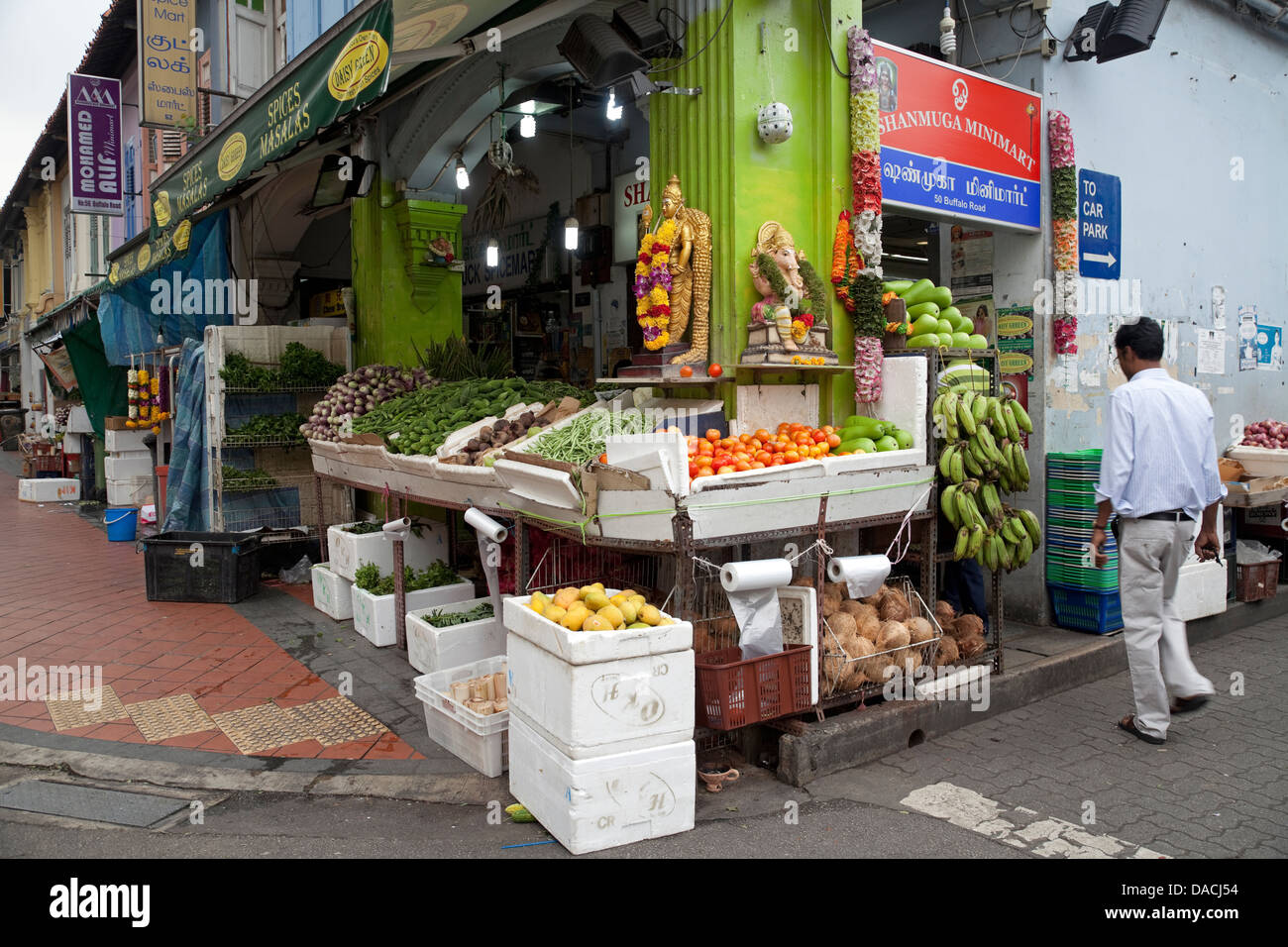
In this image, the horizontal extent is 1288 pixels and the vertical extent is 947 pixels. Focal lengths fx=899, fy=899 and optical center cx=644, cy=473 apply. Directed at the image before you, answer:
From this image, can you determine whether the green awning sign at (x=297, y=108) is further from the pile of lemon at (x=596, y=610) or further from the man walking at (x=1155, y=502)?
the man walking at (x=1155, y=502)

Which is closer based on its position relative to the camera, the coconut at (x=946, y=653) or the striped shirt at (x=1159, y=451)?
the striped shirt at (x=1159, y=451)

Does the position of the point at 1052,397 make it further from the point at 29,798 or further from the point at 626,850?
the point at 29,798

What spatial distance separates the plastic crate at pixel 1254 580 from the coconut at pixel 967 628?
3.82m

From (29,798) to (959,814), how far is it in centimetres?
456

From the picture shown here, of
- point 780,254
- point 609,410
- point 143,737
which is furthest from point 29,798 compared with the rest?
point 780,254

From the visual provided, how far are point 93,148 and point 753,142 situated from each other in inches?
539

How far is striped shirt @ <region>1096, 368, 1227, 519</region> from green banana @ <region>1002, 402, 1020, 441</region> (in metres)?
0.59

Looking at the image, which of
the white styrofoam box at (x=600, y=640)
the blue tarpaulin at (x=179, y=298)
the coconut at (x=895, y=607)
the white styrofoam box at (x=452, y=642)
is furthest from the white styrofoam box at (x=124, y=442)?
the coconut at (x=895, y=607)

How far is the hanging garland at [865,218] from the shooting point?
19.3 feet

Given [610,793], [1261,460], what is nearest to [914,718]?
[610,793]

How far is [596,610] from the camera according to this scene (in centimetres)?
414

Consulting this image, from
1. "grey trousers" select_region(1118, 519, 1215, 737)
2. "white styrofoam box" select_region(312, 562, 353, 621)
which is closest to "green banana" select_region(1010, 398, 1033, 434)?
"grey trousers" select_region(1118, 519, 1215, 737)

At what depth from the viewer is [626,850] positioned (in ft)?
12.6

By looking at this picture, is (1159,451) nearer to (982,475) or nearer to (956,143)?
(982,475)
